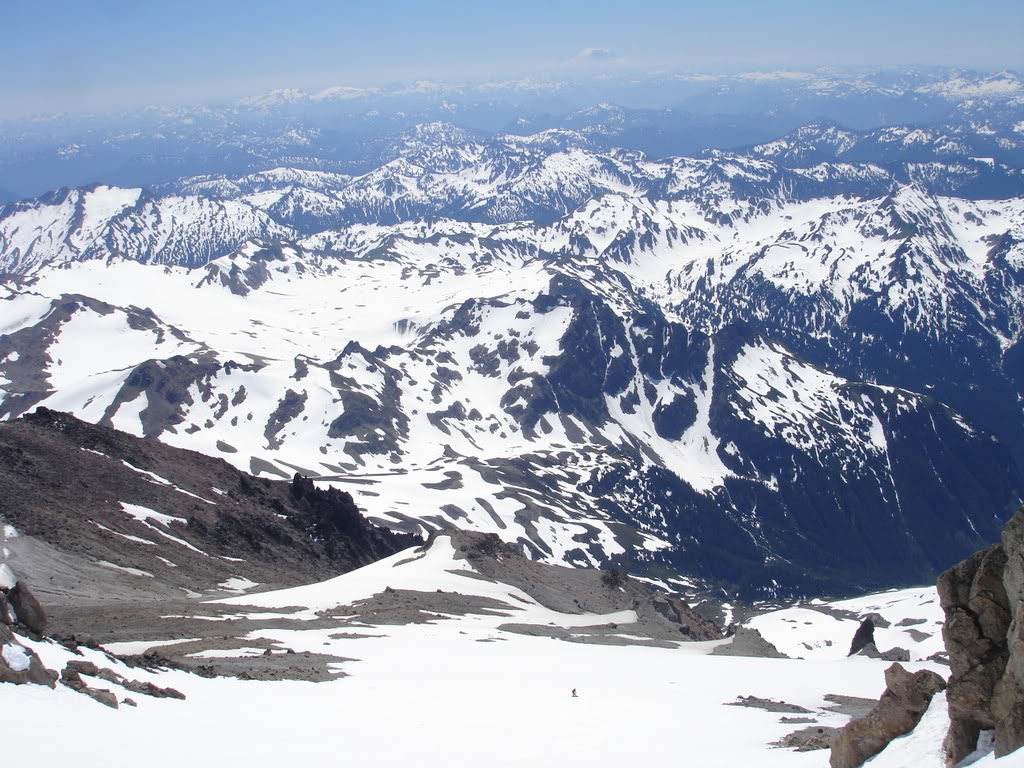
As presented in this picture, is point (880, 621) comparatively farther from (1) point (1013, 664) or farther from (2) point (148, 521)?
(1) point (1013, 664)

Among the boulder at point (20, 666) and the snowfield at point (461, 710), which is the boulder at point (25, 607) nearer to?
the snowfield at point (461, 710)

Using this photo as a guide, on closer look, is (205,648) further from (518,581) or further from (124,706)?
(518,581)

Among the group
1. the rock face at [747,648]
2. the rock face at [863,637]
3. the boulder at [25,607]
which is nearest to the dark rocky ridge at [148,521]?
the boulder at [25,607]

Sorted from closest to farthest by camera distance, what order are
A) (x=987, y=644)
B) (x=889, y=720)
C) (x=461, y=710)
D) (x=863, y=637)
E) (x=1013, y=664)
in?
(x=1013, y=664), (x=987, y=644), (x=889, y=720), (x=461, y=710), (x=863, y=637)

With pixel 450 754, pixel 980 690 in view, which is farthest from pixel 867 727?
pixel 450 754

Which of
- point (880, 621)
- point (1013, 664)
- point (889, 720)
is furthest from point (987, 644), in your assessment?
point (880, 621)

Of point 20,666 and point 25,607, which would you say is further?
point 25,607

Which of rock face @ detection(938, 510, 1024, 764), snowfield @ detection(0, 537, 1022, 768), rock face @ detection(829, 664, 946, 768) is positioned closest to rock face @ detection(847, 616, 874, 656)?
snowfield @ detection(0, 537, 1022, 768)
